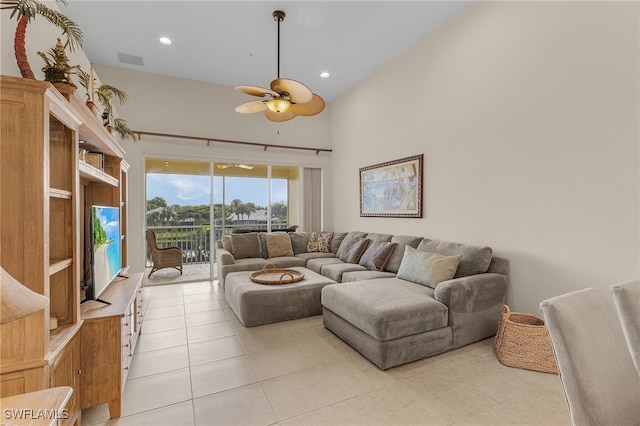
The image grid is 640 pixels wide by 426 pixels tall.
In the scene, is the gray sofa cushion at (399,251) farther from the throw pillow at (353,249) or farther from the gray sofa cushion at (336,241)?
the gray sofa cushion at (336,241)

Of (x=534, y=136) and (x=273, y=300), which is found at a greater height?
(x=534, y=136)

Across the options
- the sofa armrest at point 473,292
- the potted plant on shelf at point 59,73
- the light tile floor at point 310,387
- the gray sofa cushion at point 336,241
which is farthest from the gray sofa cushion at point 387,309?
the potted plant on shelf at point 59,73

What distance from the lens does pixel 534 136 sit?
9.09ft

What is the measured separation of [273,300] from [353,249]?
5.62 feet

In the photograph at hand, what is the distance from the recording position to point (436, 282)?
9.76 feet

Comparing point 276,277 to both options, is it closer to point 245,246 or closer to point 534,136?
point 245,246

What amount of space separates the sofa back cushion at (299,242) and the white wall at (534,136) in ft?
6.55

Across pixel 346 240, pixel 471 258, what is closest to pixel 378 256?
pixel 346 240

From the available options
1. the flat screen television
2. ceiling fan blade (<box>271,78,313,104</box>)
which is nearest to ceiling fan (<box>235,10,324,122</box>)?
ceiling fan blade (<box>271,78,313,104</box>)

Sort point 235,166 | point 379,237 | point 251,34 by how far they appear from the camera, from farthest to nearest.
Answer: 1. point 235,166
2. point 379,237
3. point 251,34

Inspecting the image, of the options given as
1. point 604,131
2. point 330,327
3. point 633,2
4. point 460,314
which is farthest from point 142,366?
point 633,2

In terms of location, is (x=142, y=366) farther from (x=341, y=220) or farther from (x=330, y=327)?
(x=341, y=220)

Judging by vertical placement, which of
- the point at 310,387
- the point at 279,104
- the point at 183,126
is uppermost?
the point at 183,126

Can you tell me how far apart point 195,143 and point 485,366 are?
17.3 ft
